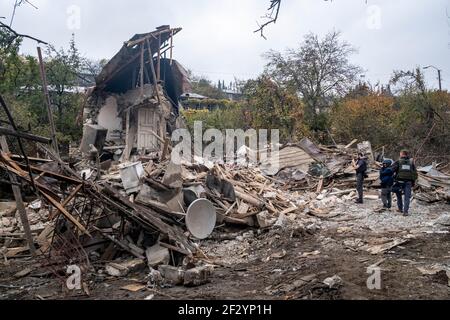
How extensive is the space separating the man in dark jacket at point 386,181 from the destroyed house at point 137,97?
8868 mm

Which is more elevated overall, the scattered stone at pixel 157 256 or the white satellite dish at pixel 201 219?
the white satellite dish at pixel 201 219

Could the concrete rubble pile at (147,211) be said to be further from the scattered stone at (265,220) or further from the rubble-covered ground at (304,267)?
the rubble-covered ground at (304,267)

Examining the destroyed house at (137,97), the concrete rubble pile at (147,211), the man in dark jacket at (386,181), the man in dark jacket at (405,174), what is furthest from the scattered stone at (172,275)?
the destroyed house at (137,97)

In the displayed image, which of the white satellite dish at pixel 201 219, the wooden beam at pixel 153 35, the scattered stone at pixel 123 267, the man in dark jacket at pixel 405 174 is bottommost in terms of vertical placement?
the scattered stone at pixel 123 267

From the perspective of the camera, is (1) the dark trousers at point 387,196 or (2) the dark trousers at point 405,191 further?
(1) the dark trousers at point 387,196

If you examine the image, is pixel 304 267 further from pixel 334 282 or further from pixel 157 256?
pixel 157 256

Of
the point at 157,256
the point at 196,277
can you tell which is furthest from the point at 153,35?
the point at 196,277

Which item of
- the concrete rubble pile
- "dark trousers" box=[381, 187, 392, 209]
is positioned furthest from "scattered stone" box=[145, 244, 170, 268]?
"dark trousers" box=[381, 187, 392, 209]

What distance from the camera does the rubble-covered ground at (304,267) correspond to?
5234mm

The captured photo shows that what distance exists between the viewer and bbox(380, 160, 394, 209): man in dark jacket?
10.4 metres

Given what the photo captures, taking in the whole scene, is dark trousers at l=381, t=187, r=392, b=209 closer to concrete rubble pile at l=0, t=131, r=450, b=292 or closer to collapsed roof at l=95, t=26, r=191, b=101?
concrete rubble pile at l=0, t=131, r=450, b=292

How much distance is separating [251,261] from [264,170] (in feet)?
→ 28.9
